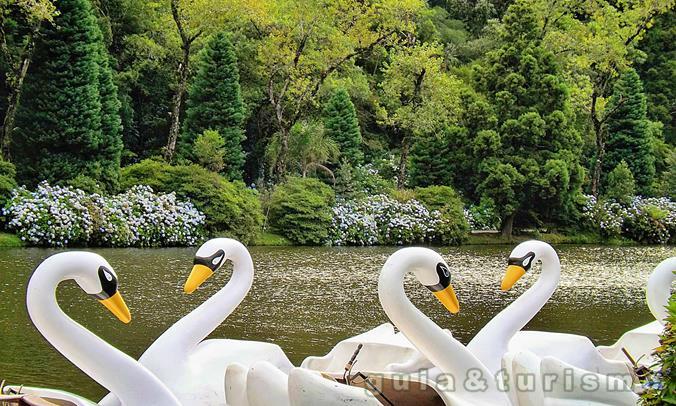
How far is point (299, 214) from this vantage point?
25.0 metres

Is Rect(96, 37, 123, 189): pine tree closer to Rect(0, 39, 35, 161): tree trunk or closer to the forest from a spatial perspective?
the forest

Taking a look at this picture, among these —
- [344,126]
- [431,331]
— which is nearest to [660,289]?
[431,331]

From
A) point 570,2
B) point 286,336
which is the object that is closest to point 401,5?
point 570,2

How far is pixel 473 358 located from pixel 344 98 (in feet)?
88.3

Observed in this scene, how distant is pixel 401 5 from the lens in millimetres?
28516

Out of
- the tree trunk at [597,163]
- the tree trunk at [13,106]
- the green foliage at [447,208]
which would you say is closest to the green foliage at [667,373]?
the tree trunk at [13,106]

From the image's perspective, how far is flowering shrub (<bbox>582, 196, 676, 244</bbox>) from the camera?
31125 mm

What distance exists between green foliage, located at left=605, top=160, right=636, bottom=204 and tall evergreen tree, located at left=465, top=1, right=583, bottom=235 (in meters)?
2.68

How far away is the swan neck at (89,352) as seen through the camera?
5.09 metres

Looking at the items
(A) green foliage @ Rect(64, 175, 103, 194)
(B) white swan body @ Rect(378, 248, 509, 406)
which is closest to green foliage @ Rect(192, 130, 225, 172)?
(A) green foliage @ Rect(64, 175, 103, 194)

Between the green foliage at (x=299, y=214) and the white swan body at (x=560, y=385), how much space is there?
773 inches

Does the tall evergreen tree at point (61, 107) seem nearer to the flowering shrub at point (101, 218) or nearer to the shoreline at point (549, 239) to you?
the flowering shrub at point (101, 218)

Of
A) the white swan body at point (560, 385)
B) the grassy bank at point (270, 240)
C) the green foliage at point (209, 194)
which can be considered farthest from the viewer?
the grassy bank at point (270, 240)

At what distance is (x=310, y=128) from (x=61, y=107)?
9.70 meters
